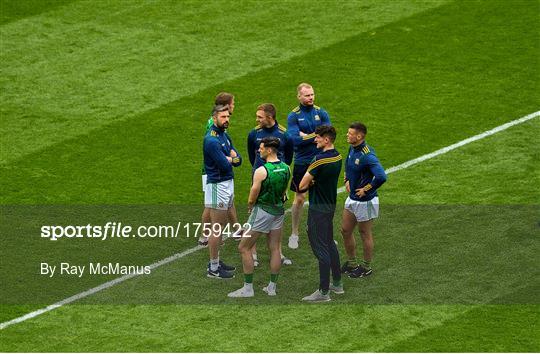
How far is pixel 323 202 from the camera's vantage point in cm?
1669

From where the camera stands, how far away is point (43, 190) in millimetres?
20016

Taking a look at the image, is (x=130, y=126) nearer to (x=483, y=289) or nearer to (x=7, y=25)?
(x=7, y=25)

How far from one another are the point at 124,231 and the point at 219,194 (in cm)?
209

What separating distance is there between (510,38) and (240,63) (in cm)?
486

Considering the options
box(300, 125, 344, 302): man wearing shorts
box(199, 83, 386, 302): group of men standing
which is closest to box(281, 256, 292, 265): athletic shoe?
box(199, 83, 386, 302): group of men standing

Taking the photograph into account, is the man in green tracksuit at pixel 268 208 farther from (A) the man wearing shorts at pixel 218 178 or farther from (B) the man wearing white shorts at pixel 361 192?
(B) the man wearing white shorts at pixel 361 192

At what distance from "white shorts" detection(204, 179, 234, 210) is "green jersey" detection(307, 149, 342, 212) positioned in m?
1.28

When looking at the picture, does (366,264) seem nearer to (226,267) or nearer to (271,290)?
(271,290)

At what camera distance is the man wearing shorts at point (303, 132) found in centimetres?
1825

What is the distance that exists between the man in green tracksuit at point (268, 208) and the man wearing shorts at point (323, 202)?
326mm

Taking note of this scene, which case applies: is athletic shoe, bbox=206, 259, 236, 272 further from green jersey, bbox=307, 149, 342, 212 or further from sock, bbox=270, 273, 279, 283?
green jersey, bbox=307, 149, 342, 212

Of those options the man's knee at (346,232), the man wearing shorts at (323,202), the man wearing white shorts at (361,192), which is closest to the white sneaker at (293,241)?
the man wearing white shorts at (361,192)

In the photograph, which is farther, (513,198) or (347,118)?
(347,118)

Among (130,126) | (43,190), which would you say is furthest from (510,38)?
(43,190)
